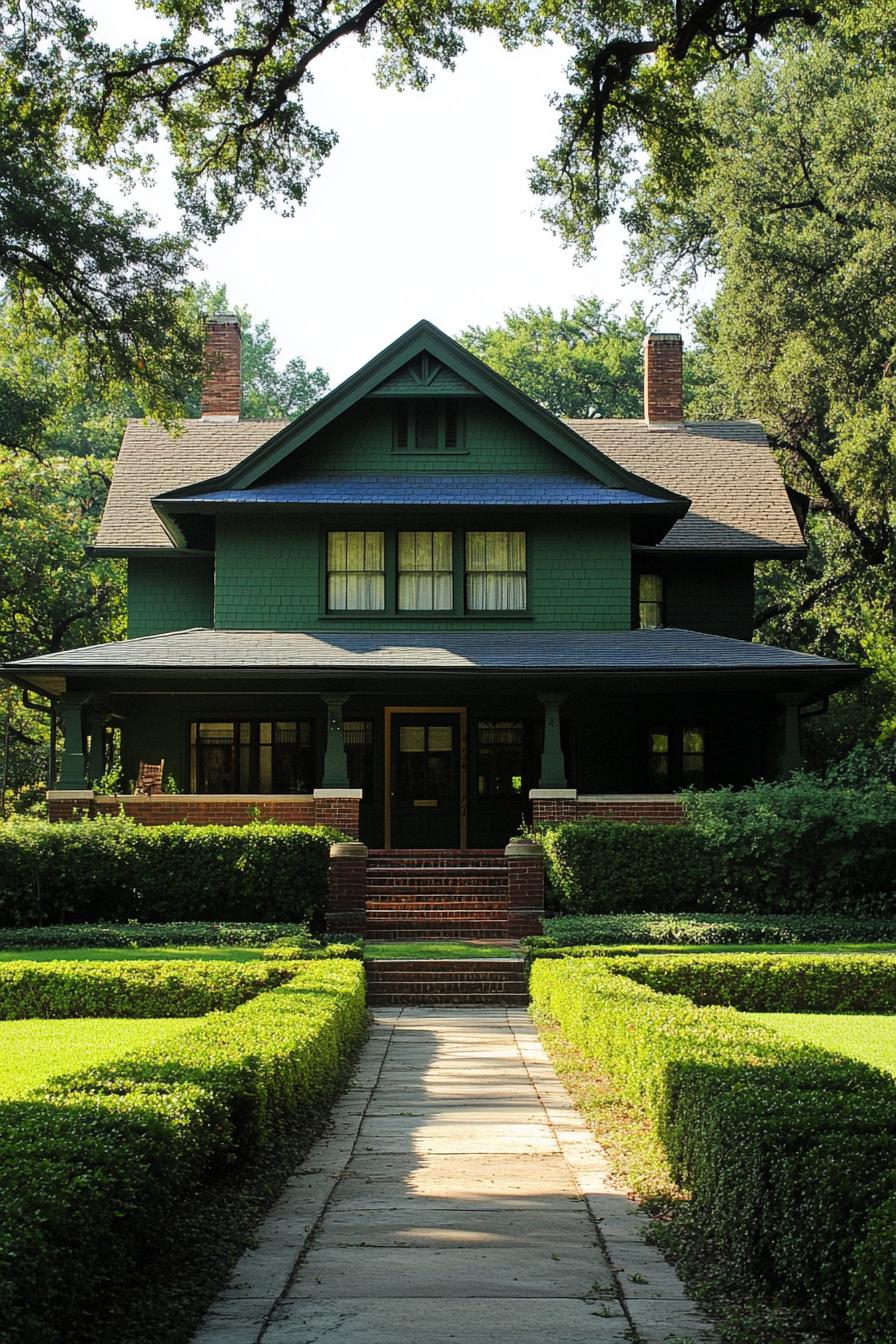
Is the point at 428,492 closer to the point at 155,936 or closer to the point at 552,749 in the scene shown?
the point at 552,749

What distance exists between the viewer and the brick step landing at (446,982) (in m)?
15.7

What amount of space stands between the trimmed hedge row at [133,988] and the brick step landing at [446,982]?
2326mm

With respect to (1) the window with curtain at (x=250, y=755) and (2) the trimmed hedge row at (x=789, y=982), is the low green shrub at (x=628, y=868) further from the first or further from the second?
(1) the window with curtain at (x=250, y=755)

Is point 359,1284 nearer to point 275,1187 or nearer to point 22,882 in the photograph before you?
point 275,1187

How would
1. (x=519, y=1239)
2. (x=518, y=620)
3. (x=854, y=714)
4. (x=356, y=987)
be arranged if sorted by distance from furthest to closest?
1. (x=854, y=714)
2. (x=518, y=620)
3. (x=356, y=987)
4. (x=519, y=1239)

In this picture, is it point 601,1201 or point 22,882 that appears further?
point 22,882

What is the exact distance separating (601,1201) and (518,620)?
1842cm

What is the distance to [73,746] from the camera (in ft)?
73.7

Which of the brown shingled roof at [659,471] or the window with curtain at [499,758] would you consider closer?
the window with curtain at [499,758]

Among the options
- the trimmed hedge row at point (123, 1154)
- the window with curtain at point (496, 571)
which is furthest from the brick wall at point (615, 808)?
the trimmed hedge row at point (123, 1154)

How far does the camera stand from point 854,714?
98.1 ft

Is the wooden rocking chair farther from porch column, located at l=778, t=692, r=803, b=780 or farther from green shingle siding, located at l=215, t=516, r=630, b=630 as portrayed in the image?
porch column, located at l=778, t=692, r=803, b=780

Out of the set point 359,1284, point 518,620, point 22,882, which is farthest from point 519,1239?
point 518,620

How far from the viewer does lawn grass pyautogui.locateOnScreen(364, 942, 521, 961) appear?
16.9 m
